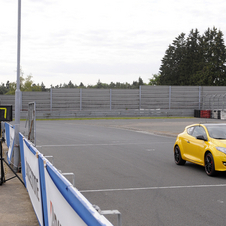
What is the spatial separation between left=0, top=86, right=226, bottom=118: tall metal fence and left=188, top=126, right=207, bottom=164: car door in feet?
118

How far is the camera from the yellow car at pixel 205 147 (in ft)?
33.2

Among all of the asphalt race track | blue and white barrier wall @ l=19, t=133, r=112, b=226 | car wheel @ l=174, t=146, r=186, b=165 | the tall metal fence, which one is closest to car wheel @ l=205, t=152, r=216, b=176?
the asphalt race track

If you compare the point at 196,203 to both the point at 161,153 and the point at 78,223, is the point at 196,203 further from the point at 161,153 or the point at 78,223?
the point at 161,153

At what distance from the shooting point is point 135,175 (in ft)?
34.2

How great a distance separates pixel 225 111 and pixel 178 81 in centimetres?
5392

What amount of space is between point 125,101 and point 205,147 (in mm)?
38820

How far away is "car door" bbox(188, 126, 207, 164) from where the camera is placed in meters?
11.0

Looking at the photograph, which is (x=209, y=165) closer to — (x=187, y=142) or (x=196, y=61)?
(x=187, y=142)

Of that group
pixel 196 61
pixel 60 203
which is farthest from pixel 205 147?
pixel 196 61

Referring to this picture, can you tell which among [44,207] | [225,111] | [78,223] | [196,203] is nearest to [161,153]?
[196,203]

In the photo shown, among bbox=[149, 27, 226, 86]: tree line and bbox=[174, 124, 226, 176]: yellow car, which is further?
bbox=[149, 27, 226, 86]: tree line

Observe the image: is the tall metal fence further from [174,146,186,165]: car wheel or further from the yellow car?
the yellow car

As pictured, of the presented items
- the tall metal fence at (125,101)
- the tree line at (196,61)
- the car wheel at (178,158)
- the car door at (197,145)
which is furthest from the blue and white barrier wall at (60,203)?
the tree line at (196,61)

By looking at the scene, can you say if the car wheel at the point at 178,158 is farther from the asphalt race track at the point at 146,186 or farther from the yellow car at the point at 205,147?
the asphalt race track at the point at 146,186
